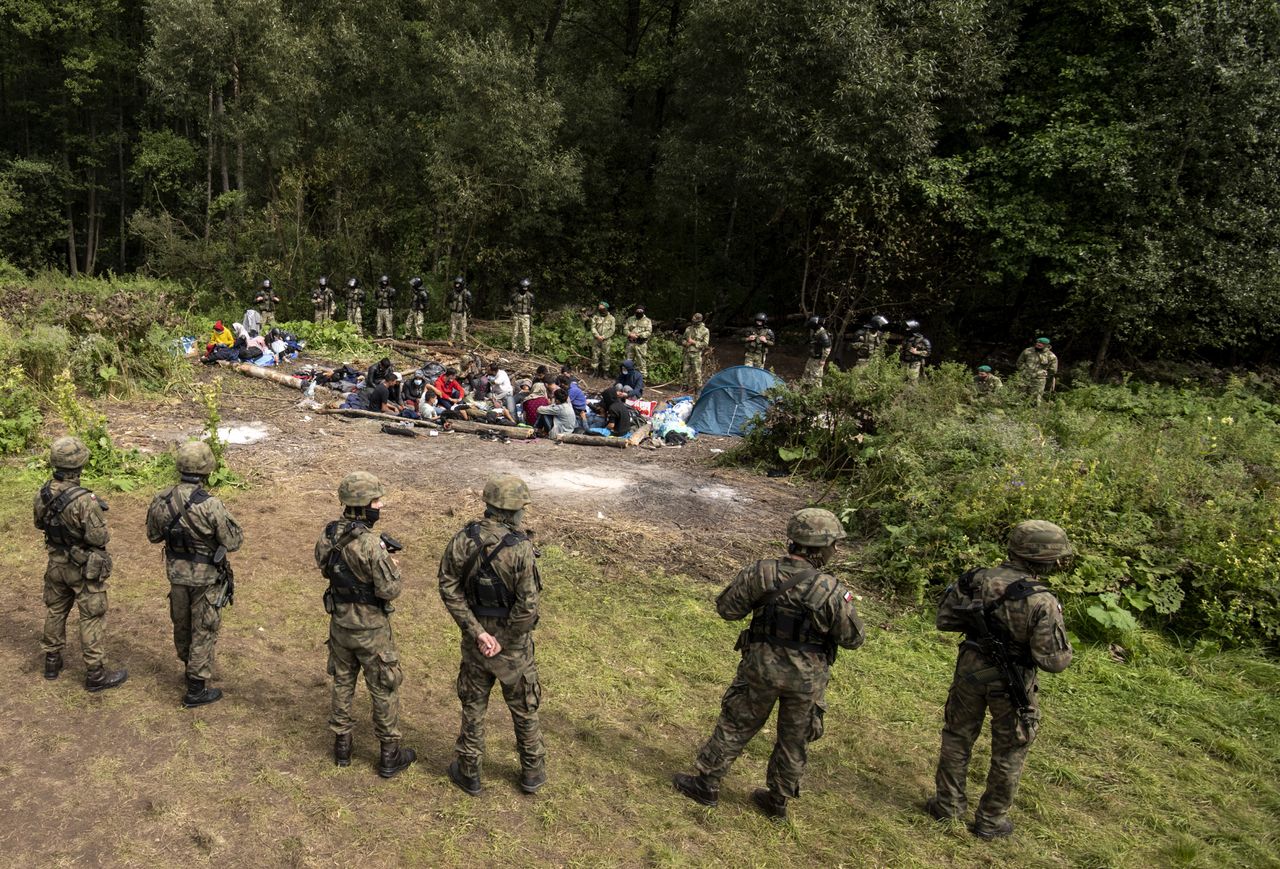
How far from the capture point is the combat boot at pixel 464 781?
14.9 feet

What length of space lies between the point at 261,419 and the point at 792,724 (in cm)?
1093

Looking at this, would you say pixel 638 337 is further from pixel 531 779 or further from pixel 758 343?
pixel 531 779

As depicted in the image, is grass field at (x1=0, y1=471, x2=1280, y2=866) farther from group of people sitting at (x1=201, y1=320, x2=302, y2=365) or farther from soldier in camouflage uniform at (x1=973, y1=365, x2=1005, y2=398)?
group of people sitting at (x1=201, y1=320, x2=302, y2=365)

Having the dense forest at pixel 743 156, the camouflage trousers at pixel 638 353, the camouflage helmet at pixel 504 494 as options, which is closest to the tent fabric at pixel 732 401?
A: the camouflage trousers at pixel 638 353

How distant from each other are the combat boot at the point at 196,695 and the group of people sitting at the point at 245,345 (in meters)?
12.7

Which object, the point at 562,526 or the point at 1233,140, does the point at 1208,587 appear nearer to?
the point at 562,526

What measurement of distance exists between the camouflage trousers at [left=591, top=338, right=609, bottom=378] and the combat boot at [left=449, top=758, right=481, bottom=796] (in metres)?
14.5

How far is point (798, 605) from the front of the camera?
422 cm

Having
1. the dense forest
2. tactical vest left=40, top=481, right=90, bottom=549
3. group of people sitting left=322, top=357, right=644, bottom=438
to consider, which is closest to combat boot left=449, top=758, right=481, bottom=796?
→ tactical vest left=40, top=481, right=90, bottom=549

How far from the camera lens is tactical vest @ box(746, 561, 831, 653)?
4227 millimetres

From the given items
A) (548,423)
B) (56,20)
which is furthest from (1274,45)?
(56,20)

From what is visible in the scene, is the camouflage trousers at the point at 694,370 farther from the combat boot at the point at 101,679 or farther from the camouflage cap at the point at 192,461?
the combat boot at the point at 101,679

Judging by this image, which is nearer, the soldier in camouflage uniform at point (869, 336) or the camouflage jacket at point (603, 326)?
the soldier in camouflage uniform at point (869, 336)

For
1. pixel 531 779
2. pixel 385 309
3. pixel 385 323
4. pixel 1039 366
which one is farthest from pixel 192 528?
pixel 385 323
